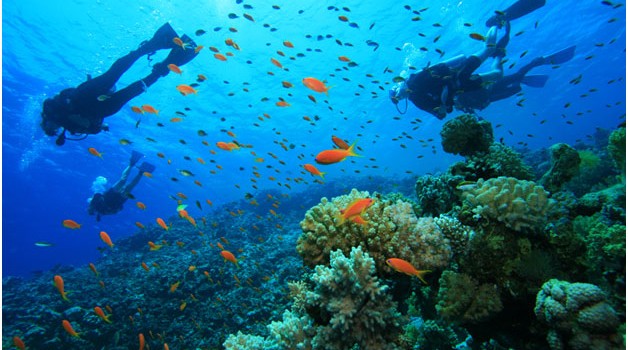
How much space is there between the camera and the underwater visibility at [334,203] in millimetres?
2961

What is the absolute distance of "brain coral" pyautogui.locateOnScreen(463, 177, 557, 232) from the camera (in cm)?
321

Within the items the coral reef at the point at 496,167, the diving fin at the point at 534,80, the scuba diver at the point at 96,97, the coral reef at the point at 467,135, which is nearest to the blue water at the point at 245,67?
the diving fin at the point at 534,80

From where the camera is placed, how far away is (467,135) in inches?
219

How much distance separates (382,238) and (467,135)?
133 inches

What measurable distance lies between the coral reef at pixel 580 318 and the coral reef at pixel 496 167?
2599 millimetres

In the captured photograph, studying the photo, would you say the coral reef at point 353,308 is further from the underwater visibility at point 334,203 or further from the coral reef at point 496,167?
the coral reef at point 496,167

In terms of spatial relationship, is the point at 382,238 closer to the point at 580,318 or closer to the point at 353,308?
the point at 353,308

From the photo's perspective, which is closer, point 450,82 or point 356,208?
point 356,208

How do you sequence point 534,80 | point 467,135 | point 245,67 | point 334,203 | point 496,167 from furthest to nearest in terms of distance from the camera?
1. point 245,67
2. point 534,80
3. point 467,135
4. point 496,167
5. point 334,203

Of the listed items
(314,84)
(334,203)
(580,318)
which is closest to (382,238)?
(334,203)

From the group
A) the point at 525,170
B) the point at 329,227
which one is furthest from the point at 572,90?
the point at 329,227

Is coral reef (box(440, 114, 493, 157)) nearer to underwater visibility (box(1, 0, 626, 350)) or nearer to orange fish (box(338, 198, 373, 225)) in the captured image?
underwater visibility (box(1, 0, 626, 350))

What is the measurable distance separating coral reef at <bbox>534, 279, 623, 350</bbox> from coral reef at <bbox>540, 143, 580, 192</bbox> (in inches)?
114

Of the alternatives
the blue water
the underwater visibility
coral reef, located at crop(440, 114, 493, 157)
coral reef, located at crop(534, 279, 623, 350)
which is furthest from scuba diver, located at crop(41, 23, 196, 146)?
coral reef, located at crop(534, 279, 623, 350)
